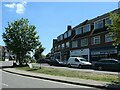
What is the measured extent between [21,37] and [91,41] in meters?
16.4

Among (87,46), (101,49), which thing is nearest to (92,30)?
(87,46)

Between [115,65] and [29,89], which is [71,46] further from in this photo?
[29,89]

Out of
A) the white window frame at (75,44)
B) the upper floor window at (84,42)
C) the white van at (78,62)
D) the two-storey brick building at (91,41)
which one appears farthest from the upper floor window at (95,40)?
the white van at (78,62)

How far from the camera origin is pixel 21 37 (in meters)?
49.8

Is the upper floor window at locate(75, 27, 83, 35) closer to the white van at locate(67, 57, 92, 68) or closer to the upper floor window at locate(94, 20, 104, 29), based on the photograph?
the upper floor window at locate(94, 20, 104, 29)

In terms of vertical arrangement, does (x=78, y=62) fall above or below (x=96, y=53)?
below

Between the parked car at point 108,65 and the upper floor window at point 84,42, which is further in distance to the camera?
the upper floor window at point 84,42

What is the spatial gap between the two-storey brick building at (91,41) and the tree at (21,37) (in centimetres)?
1276

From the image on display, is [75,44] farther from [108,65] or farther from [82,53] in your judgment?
[108,65]

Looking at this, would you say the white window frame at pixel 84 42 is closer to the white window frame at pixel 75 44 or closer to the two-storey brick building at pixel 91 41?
the two-storey brick building at pixel 91 41

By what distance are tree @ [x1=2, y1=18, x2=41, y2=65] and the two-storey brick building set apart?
41.9 ft

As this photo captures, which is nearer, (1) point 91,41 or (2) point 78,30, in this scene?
(1) point 91,41

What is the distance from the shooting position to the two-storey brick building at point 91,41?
5297cm

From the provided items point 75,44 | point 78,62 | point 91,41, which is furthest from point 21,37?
point 75,44
